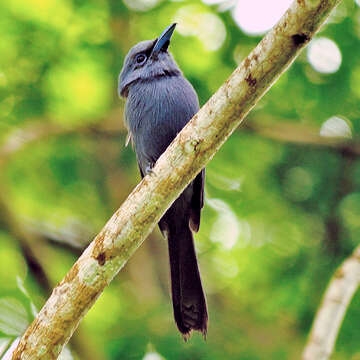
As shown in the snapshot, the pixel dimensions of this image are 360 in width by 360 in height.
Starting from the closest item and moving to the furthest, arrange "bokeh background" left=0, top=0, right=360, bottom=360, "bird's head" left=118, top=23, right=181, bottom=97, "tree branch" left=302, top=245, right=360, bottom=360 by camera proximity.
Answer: "tree branch" left=302, top=245, right=360, bottom=360, "bird's head" left=118, top=23, right=181, bottom=97, "bokeh background" left=0, top=0, right=360, bottom=360

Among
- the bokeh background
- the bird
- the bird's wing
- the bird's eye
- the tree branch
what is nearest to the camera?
the tree branch

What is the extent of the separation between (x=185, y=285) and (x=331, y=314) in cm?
98

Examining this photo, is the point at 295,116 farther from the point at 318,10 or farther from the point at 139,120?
the point at 318,10

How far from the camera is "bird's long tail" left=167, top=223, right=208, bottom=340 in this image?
Result: 13.3 feet

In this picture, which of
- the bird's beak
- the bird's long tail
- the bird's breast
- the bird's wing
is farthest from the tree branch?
the bird's beak

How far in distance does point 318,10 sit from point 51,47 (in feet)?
12.3

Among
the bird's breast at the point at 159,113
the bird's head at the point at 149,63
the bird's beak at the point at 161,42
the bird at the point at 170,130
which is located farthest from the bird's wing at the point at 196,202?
the bird's beak at the point at 161,42

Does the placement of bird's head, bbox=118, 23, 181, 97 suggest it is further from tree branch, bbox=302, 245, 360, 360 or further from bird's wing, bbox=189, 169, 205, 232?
tree branch, bbox=302, 245, 360, 360

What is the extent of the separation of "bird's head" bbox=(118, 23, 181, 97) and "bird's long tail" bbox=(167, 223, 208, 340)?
1.13 metres

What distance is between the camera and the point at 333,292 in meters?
4.03

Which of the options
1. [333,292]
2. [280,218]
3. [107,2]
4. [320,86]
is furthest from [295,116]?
[333,292]

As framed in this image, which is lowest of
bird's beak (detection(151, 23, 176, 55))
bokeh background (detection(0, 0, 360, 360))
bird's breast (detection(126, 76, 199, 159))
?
bokeh background (detection(0, 0, 360, 360))

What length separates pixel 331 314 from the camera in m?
3.96

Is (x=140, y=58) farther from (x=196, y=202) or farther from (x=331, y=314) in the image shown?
(x=331, y=314)
